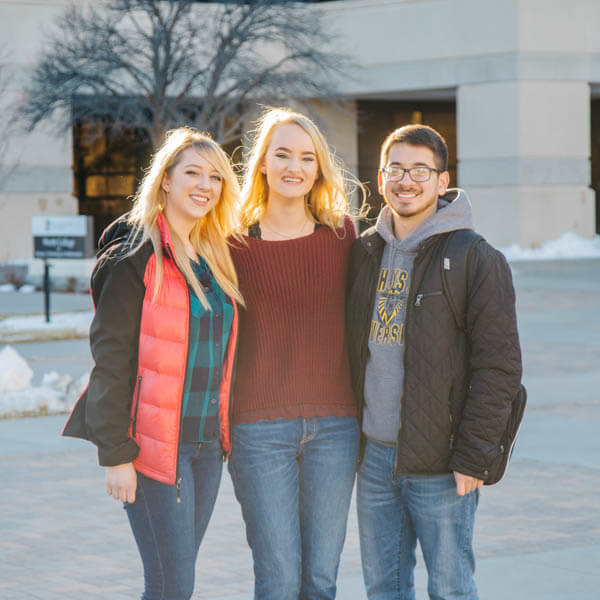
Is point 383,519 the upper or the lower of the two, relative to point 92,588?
upper

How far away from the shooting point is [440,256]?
163 inches

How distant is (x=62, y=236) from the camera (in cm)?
1920

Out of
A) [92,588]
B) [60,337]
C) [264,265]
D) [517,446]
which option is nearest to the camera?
[264,265]

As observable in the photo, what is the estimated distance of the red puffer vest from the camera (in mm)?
4070

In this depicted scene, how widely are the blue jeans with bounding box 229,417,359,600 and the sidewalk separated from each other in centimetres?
139

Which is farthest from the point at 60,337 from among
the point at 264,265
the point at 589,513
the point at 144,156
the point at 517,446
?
the point at 144,156

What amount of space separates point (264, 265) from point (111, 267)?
547mm

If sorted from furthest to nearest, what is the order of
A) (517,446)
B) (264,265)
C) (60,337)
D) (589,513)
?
1. (60,337)
2. (517,446)
3. (589,513)
4. (264,265)

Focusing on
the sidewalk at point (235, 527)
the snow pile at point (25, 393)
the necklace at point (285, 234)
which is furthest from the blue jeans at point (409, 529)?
the snow pile at point (25, 393)

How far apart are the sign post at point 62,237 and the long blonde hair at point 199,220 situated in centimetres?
1467

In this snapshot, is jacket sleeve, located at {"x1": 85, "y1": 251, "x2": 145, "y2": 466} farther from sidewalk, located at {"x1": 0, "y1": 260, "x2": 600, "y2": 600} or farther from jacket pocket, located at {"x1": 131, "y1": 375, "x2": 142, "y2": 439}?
sidewalk, located at {"x1": 0, "y1": 260, "x2": 600, "y2": 600}

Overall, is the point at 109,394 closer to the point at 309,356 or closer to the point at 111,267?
the point at 111,267

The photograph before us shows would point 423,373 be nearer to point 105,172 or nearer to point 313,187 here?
point 313,187

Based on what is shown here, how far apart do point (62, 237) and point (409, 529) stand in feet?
50.7
